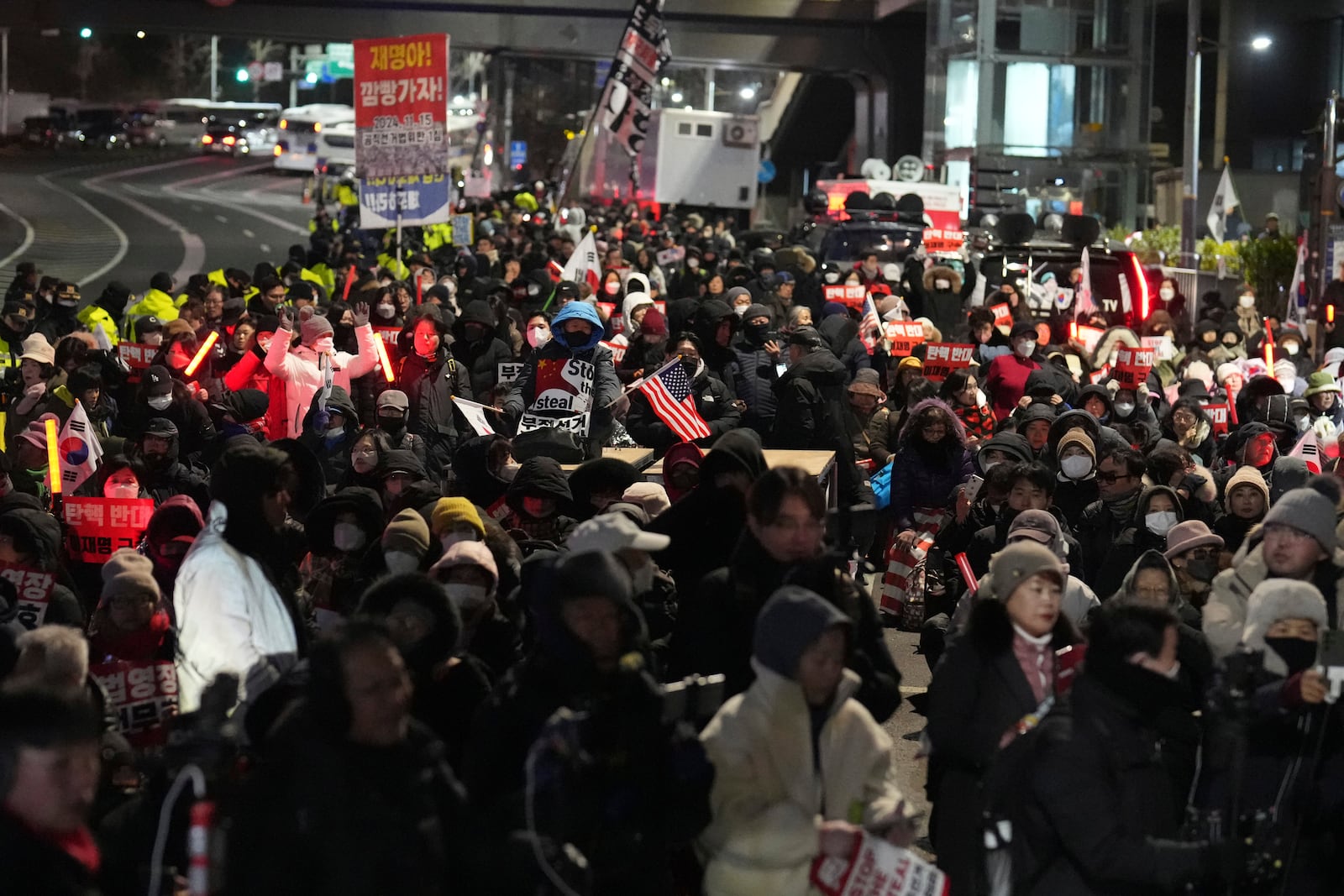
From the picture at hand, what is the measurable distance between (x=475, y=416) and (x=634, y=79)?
17.8m

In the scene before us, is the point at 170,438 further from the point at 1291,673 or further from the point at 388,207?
A: the point at 388,207

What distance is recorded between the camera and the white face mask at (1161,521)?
9.62 meters

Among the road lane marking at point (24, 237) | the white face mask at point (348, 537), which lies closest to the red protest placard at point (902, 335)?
the white face mask at point (348, 537)

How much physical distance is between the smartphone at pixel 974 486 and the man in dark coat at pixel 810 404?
6.06ft

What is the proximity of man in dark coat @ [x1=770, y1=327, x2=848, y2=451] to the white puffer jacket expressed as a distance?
735 cm

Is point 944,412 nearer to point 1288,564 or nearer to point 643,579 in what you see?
point 1288,564

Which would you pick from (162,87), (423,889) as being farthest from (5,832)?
(162,87)

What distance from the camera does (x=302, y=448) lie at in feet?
23.3

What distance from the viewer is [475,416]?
11.8 meters

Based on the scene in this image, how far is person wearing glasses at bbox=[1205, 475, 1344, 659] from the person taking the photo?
662 centimetres

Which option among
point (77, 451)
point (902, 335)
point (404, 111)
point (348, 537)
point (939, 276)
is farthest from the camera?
point (939, 276)

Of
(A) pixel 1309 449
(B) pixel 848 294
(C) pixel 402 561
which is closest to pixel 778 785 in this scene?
(C) pixel 402 561

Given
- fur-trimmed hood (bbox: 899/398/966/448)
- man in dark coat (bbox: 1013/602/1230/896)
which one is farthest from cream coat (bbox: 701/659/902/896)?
fur-trimmed hood (bbox: 899/398/966/448)

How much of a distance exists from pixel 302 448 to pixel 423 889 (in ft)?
9.17
